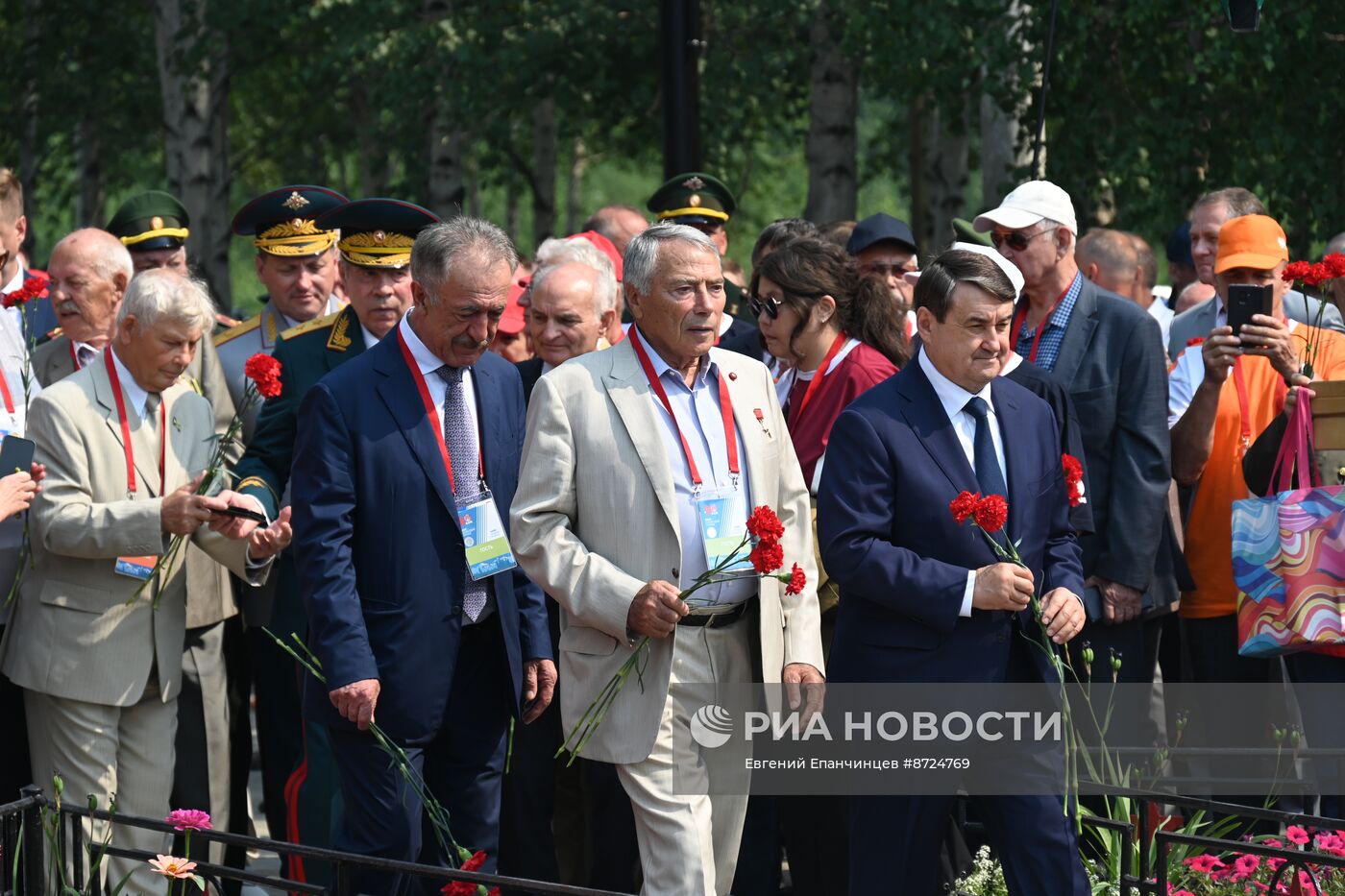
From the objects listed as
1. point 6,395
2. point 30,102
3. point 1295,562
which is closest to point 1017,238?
point 1295,562

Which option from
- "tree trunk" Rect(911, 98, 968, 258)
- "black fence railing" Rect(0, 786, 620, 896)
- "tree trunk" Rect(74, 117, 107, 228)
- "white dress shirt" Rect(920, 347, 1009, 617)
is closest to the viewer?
"black fence railing" Rect(0, 786, 620, 896)

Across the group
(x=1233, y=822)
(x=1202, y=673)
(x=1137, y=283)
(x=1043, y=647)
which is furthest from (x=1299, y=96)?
(x=1043, y=647)

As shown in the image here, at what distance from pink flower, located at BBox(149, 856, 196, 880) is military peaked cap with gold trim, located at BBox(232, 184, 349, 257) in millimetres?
3565

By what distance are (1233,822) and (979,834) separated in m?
0.83

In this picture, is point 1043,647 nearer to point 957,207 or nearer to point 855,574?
point 855,574

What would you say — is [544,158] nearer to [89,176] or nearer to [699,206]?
[89,176]

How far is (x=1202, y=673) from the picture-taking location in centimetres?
743

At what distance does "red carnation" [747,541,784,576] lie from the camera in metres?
4.79

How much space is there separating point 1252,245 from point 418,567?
334cm

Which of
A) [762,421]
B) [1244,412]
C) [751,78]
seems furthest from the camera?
[751,78]

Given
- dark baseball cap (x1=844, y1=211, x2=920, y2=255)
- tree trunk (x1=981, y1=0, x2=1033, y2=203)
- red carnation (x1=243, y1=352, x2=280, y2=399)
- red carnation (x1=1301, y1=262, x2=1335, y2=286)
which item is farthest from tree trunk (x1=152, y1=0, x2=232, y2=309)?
red carnation (x1=1301, y1=262, x2=1335, y2=286)

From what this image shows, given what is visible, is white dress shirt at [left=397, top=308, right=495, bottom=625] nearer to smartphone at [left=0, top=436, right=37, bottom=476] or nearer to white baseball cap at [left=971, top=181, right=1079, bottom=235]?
smartphone at [left=0, top=436, right=37, bottom=476]

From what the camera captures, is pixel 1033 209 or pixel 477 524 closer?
pixel 477 524

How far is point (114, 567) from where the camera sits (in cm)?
633
